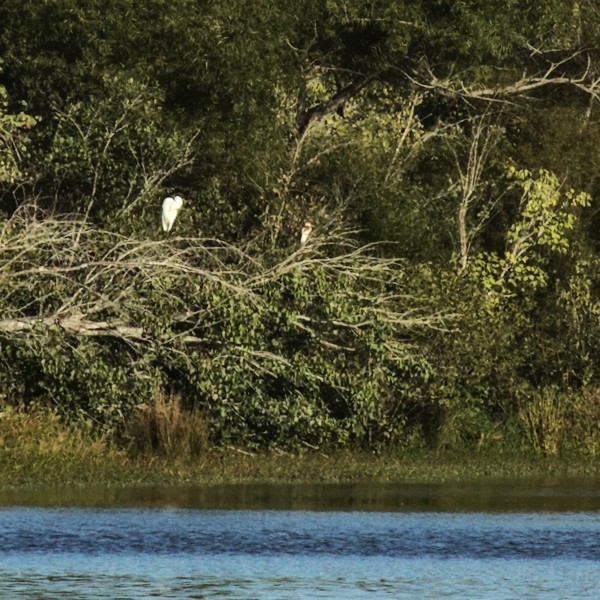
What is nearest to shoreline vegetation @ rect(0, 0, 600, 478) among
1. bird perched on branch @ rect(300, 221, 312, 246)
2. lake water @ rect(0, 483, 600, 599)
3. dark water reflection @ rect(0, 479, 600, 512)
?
bird perched on branch @ rect(300, 221, 312, 246)

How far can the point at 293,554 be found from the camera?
15.6 meters

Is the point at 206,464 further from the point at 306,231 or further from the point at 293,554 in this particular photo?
the point at 293,554

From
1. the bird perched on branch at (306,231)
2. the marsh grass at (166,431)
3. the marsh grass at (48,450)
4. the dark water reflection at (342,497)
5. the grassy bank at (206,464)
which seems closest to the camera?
the dark water reflection at (342,497)

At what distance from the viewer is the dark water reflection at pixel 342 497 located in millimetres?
19469

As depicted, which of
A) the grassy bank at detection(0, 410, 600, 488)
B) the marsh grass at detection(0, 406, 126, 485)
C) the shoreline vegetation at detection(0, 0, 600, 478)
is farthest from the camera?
the shoreline vegetation at detection(0, 0, 600, 478)

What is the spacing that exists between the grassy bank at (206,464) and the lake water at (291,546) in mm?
1215

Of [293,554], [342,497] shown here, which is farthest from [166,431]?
[293,554]

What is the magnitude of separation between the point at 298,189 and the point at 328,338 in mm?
4610

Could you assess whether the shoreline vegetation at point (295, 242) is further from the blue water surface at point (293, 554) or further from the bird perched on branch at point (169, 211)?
the blue water surface at point (293, 554)

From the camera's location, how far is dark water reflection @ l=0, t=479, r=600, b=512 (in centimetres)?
1947

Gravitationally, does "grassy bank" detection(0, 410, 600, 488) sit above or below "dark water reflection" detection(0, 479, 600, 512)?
above

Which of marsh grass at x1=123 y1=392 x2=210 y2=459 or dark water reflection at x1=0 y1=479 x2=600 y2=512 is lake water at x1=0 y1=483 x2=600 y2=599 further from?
marsh grass at x1=123 y1=392 x2=210 y2=459

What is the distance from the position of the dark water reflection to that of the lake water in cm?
3

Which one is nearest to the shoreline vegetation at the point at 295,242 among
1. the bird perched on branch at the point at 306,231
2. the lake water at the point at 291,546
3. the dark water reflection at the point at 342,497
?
the bird perched on branch at the point at 306,231
